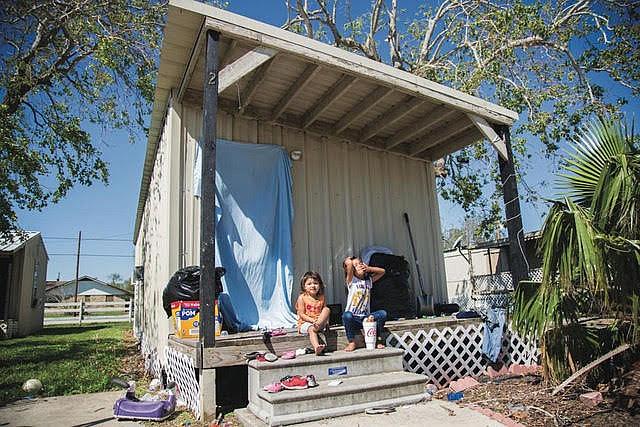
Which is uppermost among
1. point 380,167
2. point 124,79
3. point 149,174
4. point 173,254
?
point 124,79

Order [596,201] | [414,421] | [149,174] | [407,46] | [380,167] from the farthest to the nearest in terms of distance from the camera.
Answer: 1. [407,46]
2. [149,174]
3. [380,167]
4. [596,201]
5. [414,421]

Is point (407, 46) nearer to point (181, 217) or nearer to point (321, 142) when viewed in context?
point (321, 142)

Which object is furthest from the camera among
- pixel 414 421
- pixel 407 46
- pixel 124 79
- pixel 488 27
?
pixel 407 46

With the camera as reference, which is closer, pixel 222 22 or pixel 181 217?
pixel 222 22

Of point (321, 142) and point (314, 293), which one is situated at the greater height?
point (321, 142)

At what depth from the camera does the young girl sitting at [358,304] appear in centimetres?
466

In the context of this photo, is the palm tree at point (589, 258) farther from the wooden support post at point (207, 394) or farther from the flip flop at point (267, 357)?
the wooden support post at point (207, 394)

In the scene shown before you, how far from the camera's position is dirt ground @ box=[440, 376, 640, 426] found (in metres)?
3.44

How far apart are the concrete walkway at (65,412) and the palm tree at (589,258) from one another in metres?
4.06

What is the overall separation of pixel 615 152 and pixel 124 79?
10690 millimetres

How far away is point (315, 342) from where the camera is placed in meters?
4.35

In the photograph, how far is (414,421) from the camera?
11.3ft

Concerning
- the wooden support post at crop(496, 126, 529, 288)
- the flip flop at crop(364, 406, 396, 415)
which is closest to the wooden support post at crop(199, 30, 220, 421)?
the flip flop at crop(364, 406, 396, 415)


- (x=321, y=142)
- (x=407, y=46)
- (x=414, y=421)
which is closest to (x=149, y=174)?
(x=321, y=142)
